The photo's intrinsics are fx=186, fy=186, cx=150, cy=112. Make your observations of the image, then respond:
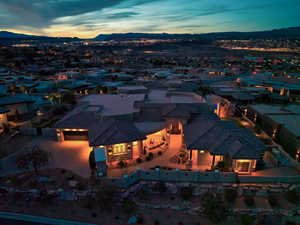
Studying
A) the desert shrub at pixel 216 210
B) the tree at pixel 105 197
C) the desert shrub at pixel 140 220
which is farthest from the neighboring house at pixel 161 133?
the desert shrub at pixel 216 210

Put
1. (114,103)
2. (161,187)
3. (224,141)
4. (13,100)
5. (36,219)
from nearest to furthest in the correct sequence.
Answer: (36,219) < (161,187) < (224,141) < (114,103) < (13,100)

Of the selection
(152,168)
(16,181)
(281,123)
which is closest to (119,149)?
(152,168)

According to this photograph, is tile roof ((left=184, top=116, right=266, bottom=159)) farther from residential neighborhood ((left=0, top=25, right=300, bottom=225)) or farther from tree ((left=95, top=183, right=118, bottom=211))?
tree ((left=95, top=183, right=118, bottom=211))

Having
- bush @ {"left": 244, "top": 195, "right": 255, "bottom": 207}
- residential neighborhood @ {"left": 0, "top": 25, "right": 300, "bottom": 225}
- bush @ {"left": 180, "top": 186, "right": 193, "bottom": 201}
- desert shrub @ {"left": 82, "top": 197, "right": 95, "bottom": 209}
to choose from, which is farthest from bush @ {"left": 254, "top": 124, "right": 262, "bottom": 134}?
desert shrub @ {"left": 82, "top": 197, "right": 95, "bottom": 209}

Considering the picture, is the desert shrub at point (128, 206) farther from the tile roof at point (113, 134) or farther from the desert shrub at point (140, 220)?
the tile roof at point (113, 134)

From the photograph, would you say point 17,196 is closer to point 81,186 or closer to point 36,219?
point 36,219
